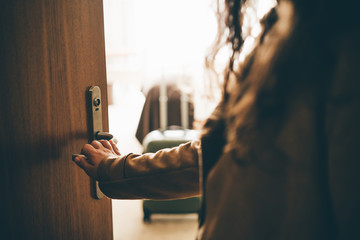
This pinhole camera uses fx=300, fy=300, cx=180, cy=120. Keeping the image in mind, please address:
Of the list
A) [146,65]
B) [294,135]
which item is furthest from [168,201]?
[146,65]

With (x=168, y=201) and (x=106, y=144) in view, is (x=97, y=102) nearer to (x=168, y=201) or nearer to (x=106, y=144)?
(x=106, y=144)

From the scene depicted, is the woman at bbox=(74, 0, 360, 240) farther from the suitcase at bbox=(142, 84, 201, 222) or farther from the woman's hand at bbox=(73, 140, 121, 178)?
the suitcase at bbox=(142, 84, 201, 222)

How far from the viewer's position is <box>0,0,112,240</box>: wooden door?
0.58m

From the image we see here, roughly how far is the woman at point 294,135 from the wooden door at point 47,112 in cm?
38

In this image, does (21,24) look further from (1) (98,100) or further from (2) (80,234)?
(2) (80,234)

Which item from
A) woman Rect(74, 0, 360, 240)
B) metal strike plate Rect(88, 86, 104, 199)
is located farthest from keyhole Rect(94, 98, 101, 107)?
woman Rect(74, 0, 360, 240)

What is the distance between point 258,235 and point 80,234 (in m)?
0.51

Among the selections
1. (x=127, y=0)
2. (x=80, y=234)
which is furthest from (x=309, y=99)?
(x=127, y=0)

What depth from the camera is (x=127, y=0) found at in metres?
5.44

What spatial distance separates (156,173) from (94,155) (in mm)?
158

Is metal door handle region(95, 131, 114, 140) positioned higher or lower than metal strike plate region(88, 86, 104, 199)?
lower

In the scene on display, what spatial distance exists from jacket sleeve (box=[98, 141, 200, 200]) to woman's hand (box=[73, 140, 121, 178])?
0.06 feet

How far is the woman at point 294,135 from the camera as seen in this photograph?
39 centimetres

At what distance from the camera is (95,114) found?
0.80 meters
